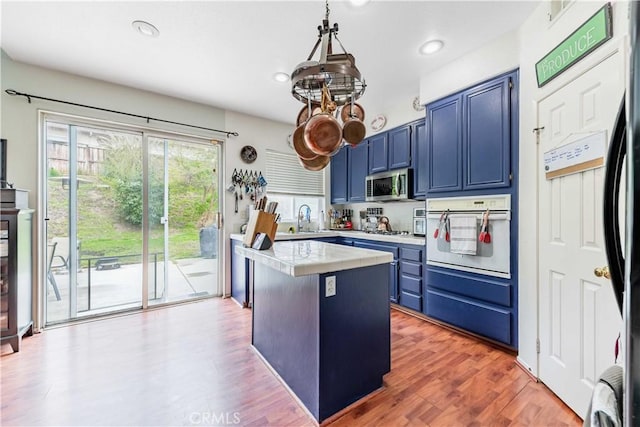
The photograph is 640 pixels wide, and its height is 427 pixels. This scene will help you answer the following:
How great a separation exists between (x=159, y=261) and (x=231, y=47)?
2.65 meters

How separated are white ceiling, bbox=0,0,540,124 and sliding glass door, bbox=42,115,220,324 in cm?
76

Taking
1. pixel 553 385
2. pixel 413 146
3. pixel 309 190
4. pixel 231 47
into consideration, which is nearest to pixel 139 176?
pixel 231 47

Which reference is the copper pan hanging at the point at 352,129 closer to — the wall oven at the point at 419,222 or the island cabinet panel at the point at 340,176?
the wall oven at the point at 419,222

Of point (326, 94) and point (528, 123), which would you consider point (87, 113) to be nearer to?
point (326, 94)

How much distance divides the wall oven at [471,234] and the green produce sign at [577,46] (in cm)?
94

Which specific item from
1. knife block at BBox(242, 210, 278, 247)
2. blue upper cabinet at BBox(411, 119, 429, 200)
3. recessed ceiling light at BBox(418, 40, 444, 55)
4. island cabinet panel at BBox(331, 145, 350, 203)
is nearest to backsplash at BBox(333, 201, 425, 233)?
blue upper cabinet at BBox(411, 119, 429, 200)

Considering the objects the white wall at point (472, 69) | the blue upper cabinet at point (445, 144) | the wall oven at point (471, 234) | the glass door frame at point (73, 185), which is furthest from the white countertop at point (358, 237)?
the white wall at point (472, 69)

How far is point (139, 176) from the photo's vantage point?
333 centimetres

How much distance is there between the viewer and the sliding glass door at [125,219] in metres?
→ 2.93

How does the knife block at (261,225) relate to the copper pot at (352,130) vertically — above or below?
below

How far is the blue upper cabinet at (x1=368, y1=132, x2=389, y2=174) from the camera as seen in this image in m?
3.78

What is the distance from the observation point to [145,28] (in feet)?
6.99

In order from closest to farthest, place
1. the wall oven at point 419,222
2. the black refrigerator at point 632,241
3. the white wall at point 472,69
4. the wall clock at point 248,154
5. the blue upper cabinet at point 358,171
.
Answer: the black refrigerator at point 632,241, the white wall at point 472,69, the wall oven at point 419,222, the wall clock at point 248,154, the blue upper cabinet at point 358,171

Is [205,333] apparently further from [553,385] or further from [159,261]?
[553,385]
